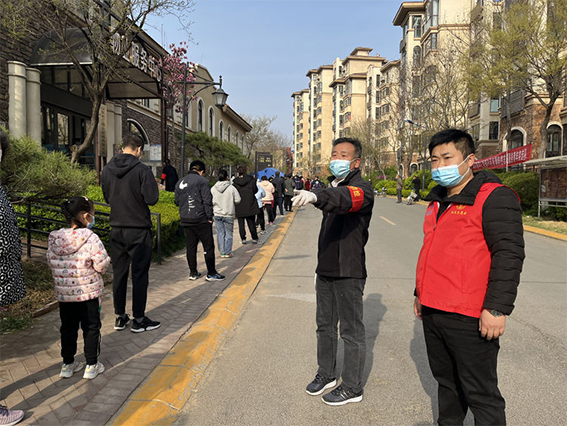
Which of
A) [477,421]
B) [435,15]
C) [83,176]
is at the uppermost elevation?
[435,15]

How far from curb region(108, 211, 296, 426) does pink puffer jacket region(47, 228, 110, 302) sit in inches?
34.4

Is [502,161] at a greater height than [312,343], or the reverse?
[502,161]

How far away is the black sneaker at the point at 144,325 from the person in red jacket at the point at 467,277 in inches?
122

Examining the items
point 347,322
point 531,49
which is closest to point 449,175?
point 347,322

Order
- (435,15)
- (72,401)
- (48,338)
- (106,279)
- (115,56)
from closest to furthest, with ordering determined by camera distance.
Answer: (72,401), (48,338), (106,279), (115,56), (435,15)

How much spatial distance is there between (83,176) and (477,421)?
4.30 metres

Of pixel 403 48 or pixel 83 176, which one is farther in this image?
pixel 403 48

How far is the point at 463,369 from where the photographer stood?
7.66 feet

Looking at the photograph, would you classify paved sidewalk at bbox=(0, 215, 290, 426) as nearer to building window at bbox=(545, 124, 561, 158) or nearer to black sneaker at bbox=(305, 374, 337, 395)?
black sneaker at bbox=(305, 374, 337, 395)

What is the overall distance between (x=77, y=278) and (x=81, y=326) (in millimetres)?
395

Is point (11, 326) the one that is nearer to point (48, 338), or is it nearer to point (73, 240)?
point (48, 338)

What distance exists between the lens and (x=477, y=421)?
2.29 m

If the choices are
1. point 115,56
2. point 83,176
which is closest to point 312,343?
point 83,176

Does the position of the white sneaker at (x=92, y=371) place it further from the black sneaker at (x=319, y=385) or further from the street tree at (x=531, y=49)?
the street tree at (x=531, y=49)
